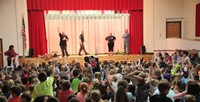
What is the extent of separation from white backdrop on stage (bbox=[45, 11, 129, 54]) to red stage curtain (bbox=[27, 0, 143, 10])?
3.11 feet

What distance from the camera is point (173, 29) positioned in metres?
16.7

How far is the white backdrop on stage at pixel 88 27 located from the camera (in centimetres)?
1703

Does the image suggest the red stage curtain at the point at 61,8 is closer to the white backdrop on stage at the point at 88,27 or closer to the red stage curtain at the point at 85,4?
the red stage curtain at the point at 85,4

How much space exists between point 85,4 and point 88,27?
210 cm

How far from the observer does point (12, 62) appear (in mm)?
12445

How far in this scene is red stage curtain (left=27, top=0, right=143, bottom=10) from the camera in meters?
15.5

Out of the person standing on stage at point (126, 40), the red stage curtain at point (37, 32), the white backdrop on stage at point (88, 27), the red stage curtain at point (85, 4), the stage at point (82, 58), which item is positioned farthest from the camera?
the white backdrop on stage at point (88, 27)

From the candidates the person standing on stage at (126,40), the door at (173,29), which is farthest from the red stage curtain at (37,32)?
the door at (173,29)

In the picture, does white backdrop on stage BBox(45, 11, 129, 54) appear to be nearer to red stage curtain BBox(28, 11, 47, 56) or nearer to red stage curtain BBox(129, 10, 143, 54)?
red stage curtain BBox(129, 10, 143, 54)

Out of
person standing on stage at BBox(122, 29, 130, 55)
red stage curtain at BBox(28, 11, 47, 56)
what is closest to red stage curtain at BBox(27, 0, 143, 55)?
red stage curtain at BBox(28, 11, 47, 56)

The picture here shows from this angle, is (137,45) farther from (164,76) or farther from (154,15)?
(164,76)

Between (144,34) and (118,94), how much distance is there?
13.3 m

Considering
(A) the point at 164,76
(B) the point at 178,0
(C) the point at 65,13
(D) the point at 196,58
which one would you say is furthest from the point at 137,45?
(A) the point at 164,76

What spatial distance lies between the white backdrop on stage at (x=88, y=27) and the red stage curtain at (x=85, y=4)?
95 centimetres
